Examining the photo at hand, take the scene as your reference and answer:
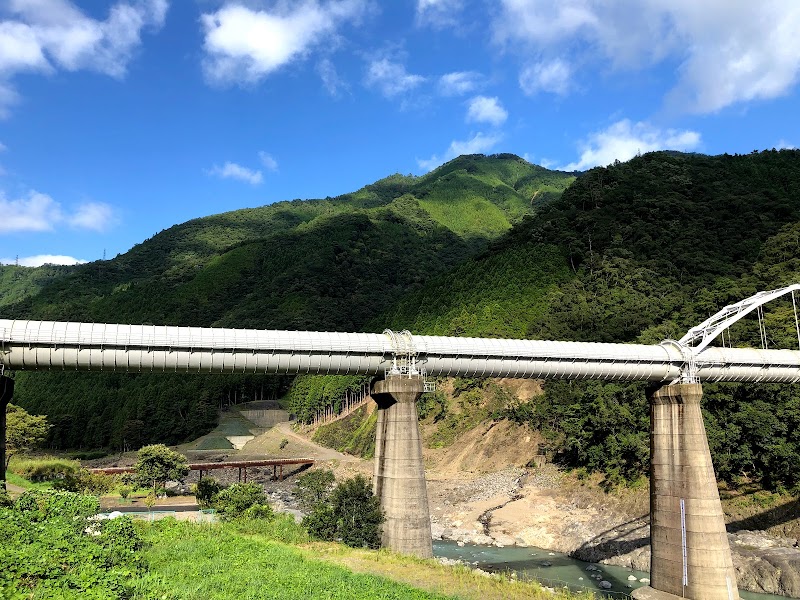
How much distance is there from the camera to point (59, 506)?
→ 2402 centimetres

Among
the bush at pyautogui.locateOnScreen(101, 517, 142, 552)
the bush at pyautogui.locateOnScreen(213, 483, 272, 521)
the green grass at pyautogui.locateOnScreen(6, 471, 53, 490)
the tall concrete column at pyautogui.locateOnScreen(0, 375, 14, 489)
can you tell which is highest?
the tall concrete column at pyautogui.locateOnScreen(0, 375, 14, 489)

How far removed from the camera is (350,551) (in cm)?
2855

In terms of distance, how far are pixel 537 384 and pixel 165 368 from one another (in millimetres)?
71645

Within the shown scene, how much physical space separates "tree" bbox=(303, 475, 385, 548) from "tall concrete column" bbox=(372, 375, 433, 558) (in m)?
0.56

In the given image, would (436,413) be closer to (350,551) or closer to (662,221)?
(662,221)

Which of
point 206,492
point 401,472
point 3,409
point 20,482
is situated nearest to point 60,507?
point 3,409

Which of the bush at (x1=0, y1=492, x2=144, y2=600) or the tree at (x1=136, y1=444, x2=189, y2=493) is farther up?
the bush at (x1=0, y1=492, x2=144, y2=600)

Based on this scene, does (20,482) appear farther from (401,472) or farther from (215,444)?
(215,444)

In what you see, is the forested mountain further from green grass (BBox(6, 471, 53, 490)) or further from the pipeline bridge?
green grass (BBox(6, 471, 53, 490))

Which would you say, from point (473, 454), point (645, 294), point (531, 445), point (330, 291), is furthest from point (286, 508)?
point (330, 291)

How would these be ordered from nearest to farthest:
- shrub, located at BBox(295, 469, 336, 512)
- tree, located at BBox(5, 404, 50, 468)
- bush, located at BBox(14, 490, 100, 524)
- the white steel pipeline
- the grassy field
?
the grassy field
bush, located at BBox(14, 490, 100, 524)
the white steel pipeline
shrub, located at BBox(295, 469, 336, 512)
tree, located at BBox(5, 404, 50, 468)

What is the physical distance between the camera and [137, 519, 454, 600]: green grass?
18.7 metres

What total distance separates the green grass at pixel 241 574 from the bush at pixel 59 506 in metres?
3.26

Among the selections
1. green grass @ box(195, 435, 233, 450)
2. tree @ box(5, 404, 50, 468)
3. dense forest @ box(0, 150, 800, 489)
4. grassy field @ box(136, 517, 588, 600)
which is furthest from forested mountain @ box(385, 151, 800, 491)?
tree @ box(5, 404, 50, 468)
